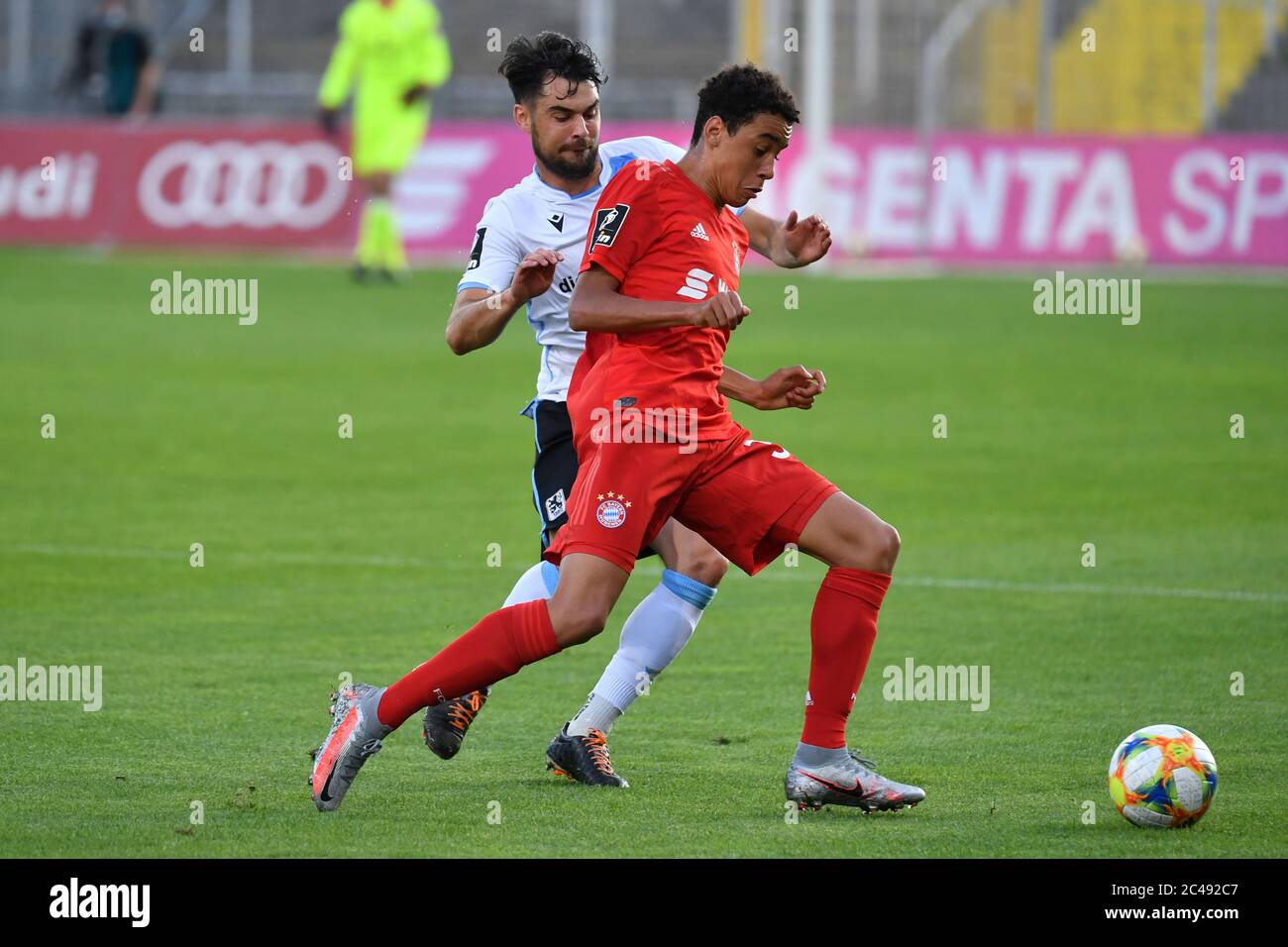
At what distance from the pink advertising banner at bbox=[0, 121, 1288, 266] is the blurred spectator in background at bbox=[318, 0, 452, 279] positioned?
1.44 metres

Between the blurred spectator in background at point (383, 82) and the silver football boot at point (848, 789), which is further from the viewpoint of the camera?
the blurred spectator in background at point (383, 82)

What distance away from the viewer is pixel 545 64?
6.53 meters

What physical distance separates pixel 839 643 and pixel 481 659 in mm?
967

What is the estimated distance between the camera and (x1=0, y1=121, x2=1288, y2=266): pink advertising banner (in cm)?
2566

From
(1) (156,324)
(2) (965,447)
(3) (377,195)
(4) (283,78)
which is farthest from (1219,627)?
(4) (283,78)

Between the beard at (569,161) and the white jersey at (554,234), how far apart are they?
69 mm

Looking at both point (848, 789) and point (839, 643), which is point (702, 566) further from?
point (848, 789)

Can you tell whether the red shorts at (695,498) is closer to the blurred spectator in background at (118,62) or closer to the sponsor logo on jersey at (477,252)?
the sponsor logo on jersey at (477,252)

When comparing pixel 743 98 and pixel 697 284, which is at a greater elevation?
pixel 743 98

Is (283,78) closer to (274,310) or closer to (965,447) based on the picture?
(274,310)

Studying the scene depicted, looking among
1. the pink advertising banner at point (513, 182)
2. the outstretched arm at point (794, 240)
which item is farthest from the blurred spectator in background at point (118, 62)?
the outstretched arm at point (794, 240)

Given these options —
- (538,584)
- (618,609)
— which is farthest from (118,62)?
(538,584)

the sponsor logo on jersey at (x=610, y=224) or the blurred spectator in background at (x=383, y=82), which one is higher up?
the blurred spectator in background at (x=383, y=82)

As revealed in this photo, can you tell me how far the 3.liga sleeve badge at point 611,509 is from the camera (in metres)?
5.66
